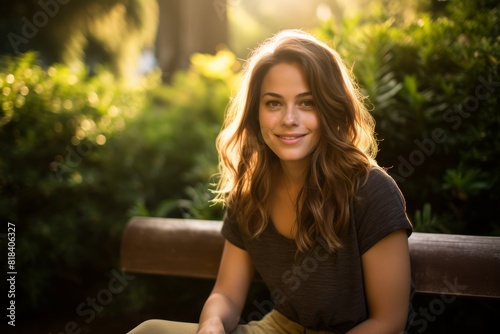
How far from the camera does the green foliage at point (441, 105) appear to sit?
2.65m

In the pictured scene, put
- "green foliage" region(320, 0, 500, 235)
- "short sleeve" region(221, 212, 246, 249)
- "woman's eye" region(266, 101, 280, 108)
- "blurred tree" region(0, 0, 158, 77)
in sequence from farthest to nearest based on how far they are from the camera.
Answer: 1. "blurred tree" region(0, 0, 158, 77)
2. "green foliage" region(320, 0, 500, 235)
3. "short sleeve" region(221, 212, 246, 249)
4. "woman's eye" region(266, 101, 280, 108)

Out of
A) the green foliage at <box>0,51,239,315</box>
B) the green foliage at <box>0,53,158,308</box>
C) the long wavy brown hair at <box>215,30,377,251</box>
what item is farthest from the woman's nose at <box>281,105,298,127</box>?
the green foliage at <box>0,53,158,308</box>

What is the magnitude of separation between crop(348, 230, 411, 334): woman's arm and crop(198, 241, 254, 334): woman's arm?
1.89ft

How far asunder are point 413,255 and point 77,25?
5.42 metres

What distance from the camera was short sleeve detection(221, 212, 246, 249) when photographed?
2.33 meters

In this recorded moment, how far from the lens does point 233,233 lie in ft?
7.70

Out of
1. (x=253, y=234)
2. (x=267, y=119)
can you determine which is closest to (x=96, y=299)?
(x=253, y=234)

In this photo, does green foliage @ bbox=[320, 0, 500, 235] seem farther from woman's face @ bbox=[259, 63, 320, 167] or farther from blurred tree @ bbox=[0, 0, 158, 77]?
blurred tree @ bbox=[0, 0, 158, 77]

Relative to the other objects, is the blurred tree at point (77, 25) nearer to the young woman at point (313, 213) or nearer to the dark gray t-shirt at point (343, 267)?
the young woman at point (313, 213)

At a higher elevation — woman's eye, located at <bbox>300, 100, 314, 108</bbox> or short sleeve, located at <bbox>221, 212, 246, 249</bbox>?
woman's eye, located at <bbox>300, 100, 314, 108</bbox>

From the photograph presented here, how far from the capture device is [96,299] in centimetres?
383

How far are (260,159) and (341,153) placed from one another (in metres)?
0.44

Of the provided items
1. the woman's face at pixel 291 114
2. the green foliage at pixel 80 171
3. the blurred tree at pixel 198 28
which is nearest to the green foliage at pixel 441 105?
the woman's face at pixel 291 114

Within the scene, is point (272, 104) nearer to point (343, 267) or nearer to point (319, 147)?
point (319, 147)
